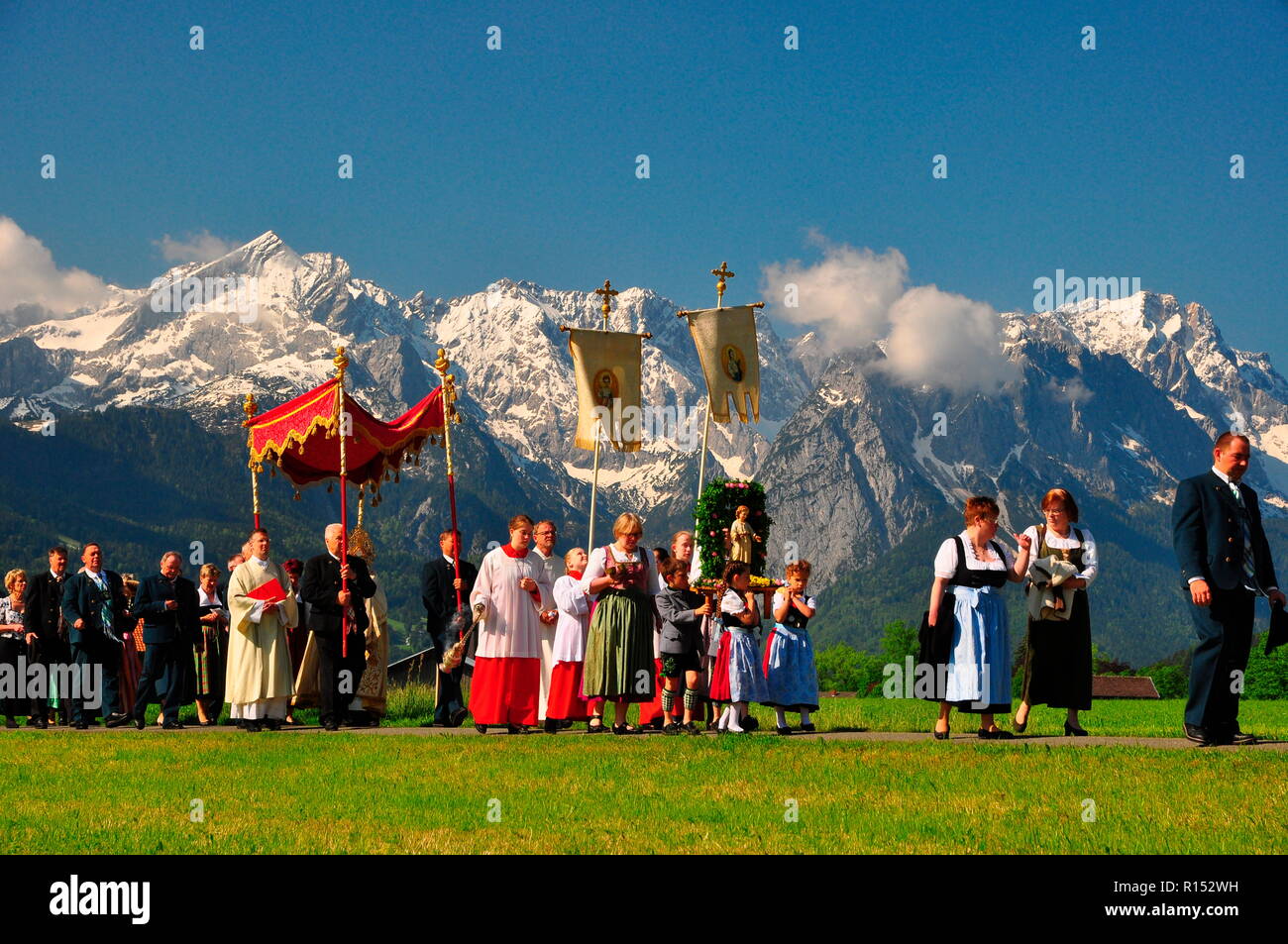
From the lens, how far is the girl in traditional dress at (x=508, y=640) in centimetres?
1833

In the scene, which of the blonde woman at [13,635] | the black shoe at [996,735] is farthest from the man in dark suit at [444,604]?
the black shoe at [996,735]

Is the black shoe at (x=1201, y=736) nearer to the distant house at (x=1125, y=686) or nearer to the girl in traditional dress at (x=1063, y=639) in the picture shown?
the girl in traditional dress at (x=1063, y=639)

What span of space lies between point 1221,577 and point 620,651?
21.4 feet

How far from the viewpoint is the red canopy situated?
2216cm

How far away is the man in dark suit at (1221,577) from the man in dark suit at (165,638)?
42.6ft

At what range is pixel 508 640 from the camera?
18.4 m

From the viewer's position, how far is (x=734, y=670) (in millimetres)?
17500

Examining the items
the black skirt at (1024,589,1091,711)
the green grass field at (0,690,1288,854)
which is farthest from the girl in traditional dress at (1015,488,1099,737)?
the green grass field at (0,690,1288,854)

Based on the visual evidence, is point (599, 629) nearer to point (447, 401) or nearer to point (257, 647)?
point (257, 647)

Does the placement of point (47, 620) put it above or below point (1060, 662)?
above

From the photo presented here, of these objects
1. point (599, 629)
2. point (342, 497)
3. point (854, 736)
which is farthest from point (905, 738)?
point (342, 497)

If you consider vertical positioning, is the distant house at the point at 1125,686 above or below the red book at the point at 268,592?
below
